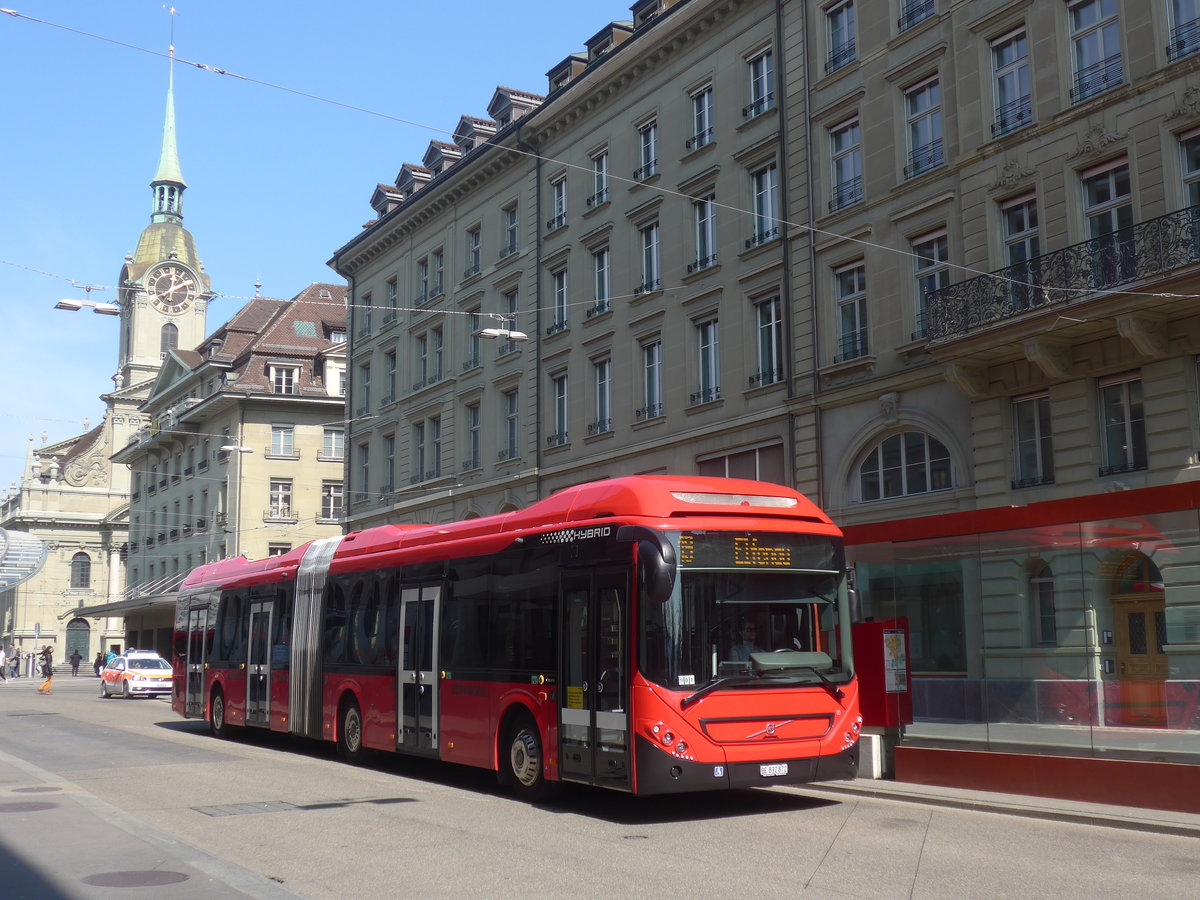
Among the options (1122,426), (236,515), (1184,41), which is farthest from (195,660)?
(236,515)

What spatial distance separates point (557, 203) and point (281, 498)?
33010 mm

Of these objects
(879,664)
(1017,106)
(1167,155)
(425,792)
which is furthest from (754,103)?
(425,792)

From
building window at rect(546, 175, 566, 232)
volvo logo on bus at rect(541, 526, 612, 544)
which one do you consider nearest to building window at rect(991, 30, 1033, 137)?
volvo logo on bus at rect(541, 526, 612, 544)

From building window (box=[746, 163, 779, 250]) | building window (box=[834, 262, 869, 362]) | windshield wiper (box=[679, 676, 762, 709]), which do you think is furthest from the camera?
building window (box=[746, 163, 779, 250])

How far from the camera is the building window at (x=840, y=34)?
27.2 m

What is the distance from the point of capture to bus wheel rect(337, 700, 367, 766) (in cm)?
1872

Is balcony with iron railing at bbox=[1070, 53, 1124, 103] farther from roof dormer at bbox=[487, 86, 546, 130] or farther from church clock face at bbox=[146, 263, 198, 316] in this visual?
church clock face at bbox=[146, 263, 198, 316]

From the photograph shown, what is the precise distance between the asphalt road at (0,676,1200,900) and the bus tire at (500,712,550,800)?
0.28 meters

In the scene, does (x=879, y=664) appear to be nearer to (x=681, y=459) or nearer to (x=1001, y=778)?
(x=1001, y=778)

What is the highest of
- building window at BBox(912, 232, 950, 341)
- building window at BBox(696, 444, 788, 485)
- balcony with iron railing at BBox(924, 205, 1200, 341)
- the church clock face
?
the church clock face

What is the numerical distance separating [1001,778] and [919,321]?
1237 centimetres

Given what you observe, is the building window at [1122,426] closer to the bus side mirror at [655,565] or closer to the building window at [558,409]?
the bus side mirror at [655,565]

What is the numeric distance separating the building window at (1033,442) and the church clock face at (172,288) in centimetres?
10431

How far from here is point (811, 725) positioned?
12.5 metres
